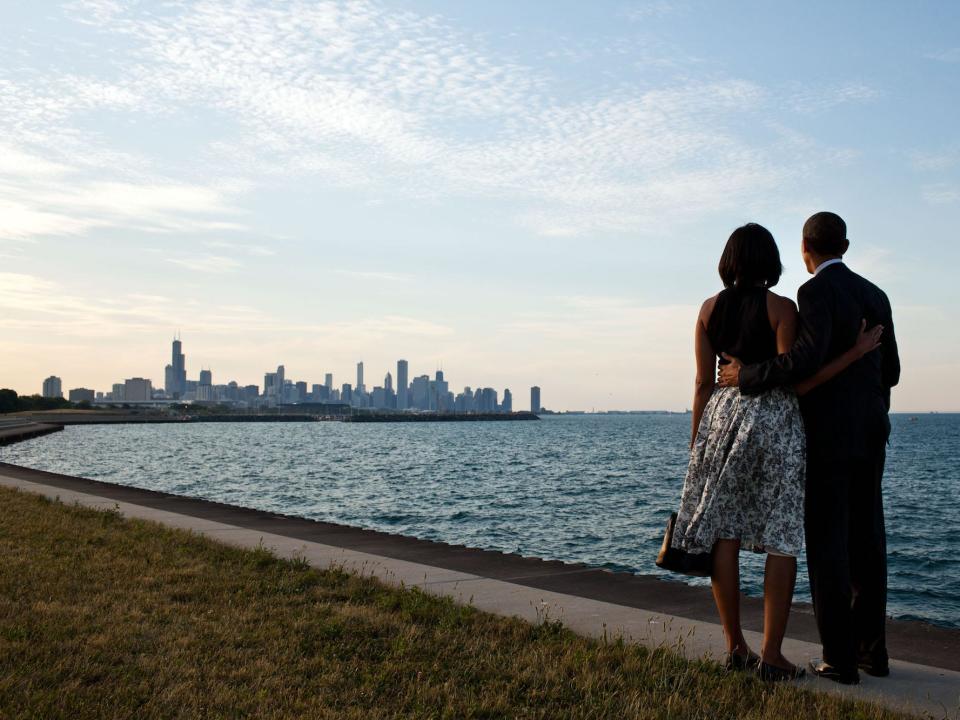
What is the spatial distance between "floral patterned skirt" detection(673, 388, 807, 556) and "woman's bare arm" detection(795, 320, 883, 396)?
0.09m

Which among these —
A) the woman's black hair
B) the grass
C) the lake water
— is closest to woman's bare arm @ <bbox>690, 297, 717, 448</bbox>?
the woman's black hair

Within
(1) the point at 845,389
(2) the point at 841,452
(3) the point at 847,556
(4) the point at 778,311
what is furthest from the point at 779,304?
(3) the point at 847,556

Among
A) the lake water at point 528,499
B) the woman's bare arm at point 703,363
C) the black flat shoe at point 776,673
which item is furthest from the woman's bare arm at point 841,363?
the lake water at point 528,499

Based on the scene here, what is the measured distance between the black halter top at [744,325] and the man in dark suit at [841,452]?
0.33ft

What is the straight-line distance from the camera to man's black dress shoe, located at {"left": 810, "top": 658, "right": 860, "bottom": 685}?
4.57 meters

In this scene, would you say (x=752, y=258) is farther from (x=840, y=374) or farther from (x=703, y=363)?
(x=840, y=374)

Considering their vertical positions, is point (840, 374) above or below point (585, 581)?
above

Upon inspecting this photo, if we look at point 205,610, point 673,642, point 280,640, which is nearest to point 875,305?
point 673,642

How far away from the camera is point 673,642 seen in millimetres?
5535

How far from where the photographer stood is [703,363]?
475cm

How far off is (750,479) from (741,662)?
43.9 inches

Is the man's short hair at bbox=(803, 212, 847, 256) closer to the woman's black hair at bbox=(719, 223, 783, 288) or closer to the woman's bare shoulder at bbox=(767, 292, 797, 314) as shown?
the woman's black hair at bbox=(719, 223, 783, 288)

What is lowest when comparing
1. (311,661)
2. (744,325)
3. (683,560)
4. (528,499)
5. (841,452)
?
(528,499)

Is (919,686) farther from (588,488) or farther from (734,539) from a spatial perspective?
(588,488)
